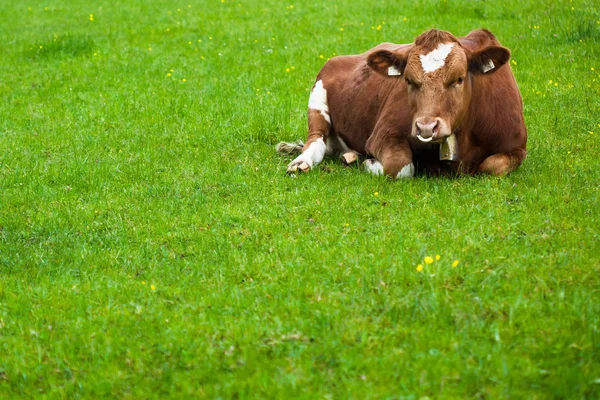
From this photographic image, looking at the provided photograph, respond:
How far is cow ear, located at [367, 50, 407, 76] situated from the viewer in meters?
8.56

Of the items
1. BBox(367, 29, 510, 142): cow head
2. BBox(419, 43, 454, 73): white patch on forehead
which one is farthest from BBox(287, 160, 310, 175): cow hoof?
BBox(419, 43, 454, 73): white patch on forehead

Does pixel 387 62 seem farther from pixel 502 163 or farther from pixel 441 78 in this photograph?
pixel 502 163

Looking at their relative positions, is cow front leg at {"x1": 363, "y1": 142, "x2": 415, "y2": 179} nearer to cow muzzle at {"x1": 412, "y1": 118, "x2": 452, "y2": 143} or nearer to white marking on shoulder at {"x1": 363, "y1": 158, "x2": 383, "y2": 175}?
white marking on shoulder at {"x1": 363, "y1": 158, "x2": 383, "y2": 175}

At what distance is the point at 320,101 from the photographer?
1038 centimetres

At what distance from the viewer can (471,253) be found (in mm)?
6012

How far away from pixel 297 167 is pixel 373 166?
0.80m

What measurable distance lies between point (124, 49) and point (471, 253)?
10.9m

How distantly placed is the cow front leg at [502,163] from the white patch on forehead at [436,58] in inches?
43.1

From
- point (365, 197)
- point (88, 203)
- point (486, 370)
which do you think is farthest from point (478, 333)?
point (88, 203)

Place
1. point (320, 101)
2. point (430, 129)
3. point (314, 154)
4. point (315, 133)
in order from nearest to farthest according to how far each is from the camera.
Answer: point (430, 129) < point (314, 154) < point (315, 133) < point (320, 101)

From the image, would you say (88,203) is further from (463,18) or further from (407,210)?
(463,18)

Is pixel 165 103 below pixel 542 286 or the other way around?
below

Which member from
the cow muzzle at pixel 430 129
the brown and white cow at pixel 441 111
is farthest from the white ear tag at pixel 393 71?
the cow muzzle at pixel 430 129

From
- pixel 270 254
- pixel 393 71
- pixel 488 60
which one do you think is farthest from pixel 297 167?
pixel 270 254
